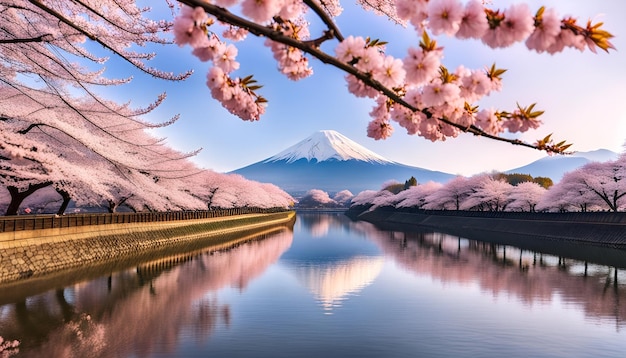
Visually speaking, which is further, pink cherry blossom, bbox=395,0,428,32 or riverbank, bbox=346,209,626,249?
riverbank, bbox=346,209,626,249

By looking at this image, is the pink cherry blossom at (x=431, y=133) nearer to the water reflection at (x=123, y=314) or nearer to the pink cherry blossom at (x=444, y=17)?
the pink cherry blossom at (x=444, y=17)

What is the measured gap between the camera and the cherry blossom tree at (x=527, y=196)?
67.1m

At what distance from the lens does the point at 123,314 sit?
15.9 metres

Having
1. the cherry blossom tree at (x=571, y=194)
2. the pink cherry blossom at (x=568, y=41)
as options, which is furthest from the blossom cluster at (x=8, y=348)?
the cherry blossom tree at (x=571, y=194)

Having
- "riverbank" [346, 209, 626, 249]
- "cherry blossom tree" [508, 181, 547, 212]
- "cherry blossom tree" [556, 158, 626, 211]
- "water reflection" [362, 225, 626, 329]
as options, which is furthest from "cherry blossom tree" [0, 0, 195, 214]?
"cherry blossom tree" [508, 181, 547, 212]

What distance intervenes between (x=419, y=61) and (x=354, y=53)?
1.66 ft

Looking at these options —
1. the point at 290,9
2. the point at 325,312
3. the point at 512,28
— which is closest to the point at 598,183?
the point at 325,312

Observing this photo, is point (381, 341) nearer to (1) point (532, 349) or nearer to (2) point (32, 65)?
(1) point (532, 349)

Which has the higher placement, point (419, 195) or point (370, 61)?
point (419, 195)

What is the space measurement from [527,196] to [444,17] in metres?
69.9

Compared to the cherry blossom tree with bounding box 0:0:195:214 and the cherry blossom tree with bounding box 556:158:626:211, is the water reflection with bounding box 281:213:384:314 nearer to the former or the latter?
the cherry blossom tree with bounding box 0:0:195:214

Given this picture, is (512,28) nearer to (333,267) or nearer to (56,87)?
(56,87)

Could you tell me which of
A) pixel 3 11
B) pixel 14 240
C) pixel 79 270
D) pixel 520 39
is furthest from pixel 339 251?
pixel 520 39

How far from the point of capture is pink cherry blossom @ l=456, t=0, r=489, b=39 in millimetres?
3643
